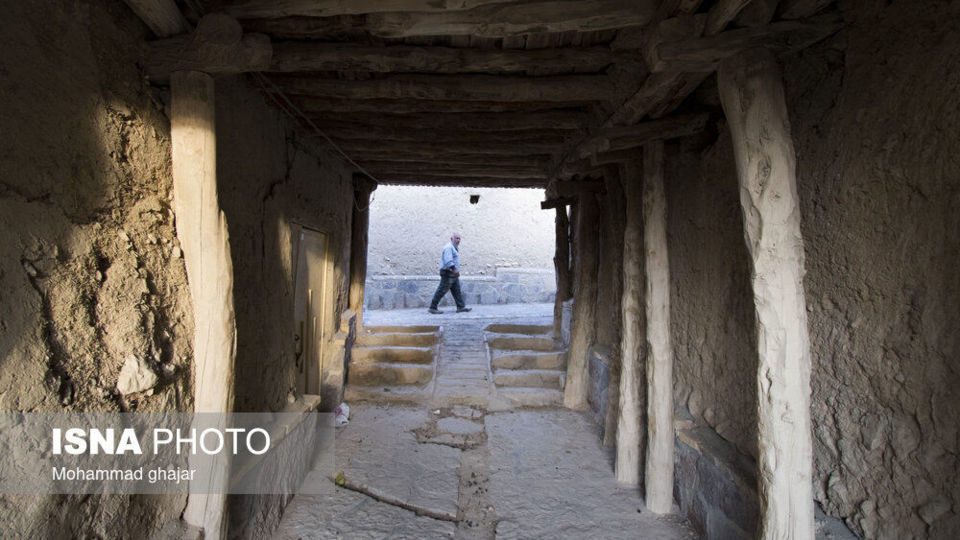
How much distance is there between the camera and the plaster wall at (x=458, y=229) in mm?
12867

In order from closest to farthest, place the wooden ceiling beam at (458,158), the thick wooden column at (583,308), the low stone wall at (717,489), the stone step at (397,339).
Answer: the low stone wall at (717,489), the wooden ceiling beam at (458,158), the thick wooden column at (583,308), the stone step at (397,339)

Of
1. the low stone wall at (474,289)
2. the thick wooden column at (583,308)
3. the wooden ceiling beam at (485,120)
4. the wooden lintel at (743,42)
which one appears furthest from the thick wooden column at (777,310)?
the low stone wall at (474,289)

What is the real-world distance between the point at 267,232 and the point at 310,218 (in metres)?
1.19

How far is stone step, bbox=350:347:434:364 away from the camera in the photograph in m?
6.09

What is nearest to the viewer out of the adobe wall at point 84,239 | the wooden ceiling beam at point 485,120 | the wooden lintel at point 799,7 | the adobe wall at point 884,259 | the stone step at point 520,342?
the adobe wall at point 84,239

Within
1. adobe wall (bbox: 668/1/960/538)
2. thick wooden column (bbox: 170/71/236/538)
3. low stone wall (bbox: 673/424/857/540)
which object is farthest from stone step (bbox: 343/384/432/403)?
adobe wall (bbox: 668/1/960/538)

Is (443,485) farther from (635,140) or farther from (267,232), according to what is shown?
(635,140)

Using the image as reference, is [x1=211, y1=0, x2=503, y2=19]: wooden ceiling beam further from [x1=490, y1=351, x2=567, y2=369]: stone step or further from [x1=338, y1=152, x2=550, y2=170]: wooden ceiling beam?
[x1=490, y1=351, x2=567, y2=369]: stone step

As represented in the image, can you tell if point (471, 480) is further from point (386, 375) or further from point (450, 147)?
point (450, 147)

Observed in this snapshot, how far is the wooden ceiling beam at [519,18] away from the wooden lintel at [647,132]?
1.08m

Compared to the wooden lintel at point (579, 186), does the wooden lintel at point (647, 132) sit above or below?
below

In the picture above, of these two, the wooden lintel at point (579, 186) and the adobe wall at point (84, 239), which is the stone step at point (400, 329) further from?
the adobe wall at point (84, 239)

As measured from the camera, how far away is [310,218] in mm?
4301

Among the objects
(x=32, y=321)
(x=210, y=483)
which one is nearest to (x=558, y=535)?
(x=210, y=483)
